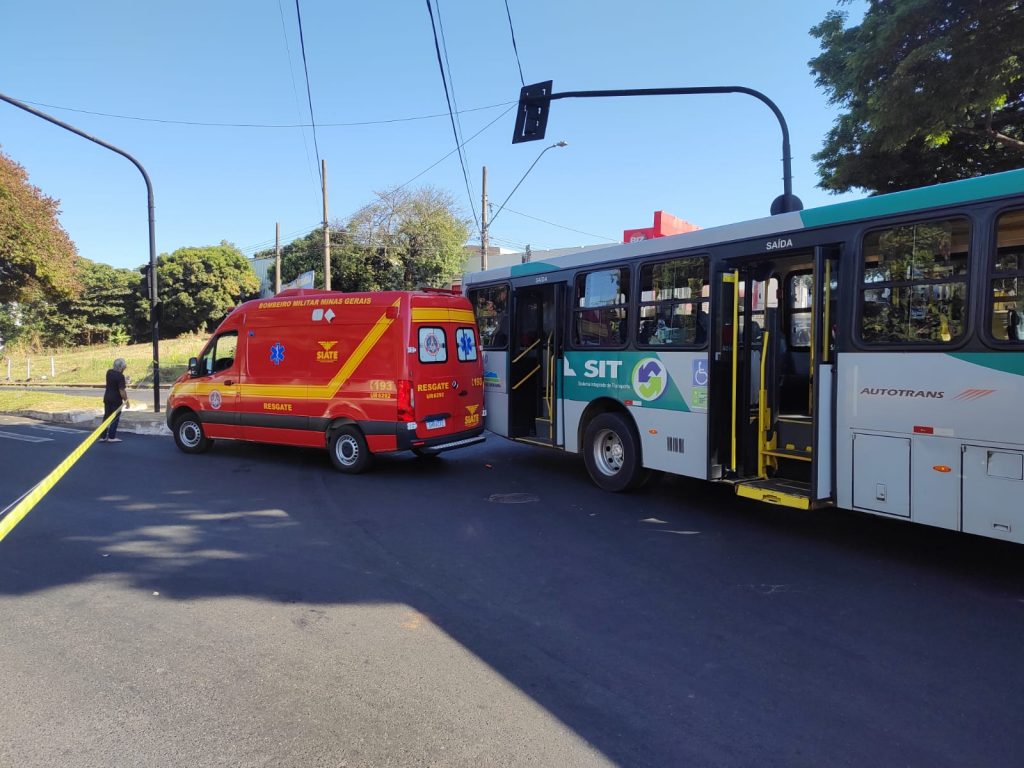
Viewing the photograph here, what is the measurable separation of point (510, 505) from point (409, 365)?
8.48 ft

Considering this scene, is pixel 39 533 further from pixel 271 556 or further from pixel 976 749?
pixel 976 749

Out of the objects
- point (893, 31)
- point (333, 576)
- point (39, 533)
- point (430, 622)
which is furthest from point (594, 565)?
point (893, 31)

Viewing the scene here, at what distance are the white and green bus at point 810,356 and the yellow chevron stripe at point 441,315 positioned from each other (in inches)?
23.9

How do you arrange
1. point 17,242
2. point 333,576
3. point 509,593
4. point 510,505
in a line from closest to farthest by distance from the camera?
point 509,593 < point 333,576 < point 510,505 < point 17,242

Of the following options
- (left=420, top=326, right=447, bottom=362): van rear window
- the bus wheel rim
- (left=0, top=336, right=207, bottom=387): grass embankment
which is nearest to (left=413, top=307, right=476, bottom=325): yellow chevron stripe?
(left=420, top=326, right=447, bottom=362): van rear window

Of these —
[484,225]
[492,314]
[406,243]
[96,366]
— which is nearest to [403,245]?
[406,243]

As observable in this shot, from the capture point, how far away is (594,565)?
549cm

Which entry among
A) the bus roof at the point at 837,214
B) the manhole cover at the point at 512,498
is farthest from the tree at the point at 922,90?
the manhole cover at the point at 512,498

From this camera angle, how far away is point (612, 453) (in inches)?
330

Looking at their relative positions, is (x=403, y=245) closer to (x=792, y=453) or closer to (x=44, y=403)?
(x=44, y=403)

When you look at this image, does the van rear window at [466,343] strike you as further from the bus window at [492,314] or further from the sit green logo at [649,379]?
the sit green logo at [649,379]

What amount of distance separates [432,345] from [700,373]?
3.98 m

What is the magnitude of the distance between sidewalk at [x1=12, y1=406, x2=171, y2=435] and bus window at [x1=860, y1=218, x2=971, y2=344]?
14.0 m

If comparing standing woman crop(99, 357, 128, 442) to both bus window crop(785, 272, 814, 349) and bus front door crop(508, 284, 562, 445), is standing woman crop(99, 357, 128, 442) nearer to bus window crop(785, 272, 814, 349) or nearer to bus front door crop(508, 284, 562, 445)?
bus front door crop(508, 284, 562, 445)
